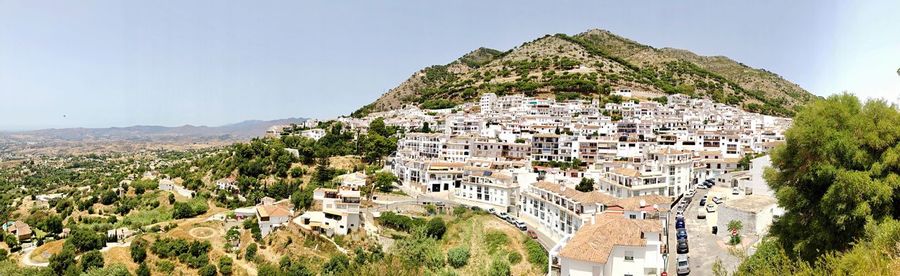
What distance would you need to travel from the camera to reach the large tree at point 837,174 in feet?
39.0

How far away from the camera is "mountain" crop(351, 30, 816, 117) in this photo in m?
75.7

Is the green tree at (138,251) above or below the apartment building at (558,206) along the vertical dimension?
below

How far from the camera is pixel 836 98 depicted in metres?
13.4

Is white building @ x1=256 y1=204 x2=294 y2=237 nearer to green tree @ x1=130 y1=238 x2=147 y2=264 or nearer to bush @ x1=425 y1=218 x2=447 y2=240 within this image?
green tree @ x1=130 y1=238 x2=147 y2=264

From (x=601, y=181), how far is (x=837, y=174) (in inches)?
668

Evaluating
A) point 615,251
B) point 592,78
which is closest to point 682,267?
point 615,251

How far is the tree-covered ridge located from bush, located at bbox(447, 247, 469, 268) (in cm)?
1326

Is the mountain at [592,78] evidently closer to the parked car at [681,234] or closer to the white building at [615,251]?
the parked car at [681,234]

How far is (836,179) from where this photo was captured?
12.3 meters

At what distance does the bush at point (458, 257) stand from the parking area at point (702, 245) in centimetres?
880

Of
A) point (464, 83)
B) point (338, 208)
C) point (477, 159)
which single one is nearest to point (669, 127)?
point (477, 159)

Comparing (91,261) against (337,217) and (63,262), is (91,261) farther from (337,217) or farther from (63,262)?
(337,217)

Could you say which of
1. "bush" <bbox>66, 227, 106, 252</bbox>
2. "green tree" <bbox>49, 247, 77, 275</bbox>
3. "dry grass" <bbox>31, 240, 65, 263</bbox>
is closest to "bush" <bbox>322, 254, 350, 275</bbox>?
"green tree" <bbox>49, 247, 77, 275</bbox>

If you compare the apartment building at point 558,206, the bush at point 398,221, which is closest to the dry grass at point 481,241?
the apartment building at point 558,206
